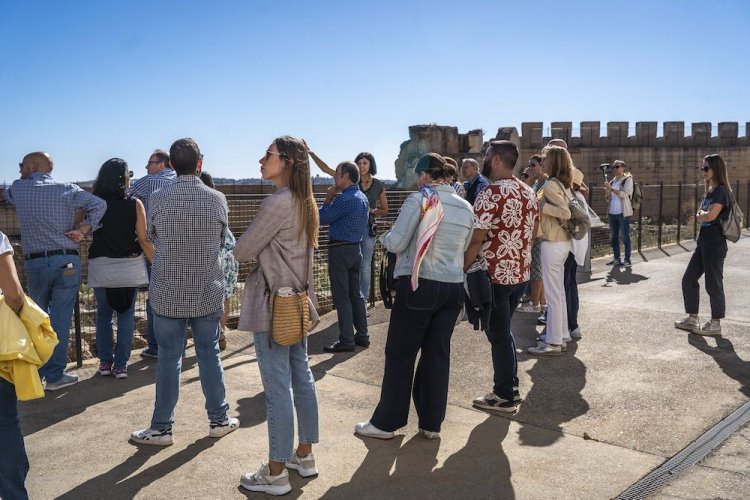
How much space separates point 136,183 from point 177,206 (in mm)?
2187

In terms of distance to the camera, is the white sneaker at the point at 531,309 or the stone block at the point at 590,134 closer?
the white sneaker at the point at 531,309

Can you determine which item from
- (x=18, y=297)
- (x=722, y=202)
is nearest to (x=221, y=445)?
(x=18, y=297)

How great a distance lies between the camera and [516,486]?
13.0ft

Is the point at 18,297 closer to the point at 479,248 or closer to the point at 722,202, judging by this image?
the point at 479,248

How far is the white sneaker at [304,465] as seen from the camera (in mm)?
4039

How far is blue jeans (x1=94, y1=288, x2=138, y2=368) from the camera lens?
5.88 m

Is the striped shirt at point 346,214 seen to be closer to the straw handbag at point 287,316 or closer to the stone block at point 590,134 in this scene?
the straw handbag at point 287,316

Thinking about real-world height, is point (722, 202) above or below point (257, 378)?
above

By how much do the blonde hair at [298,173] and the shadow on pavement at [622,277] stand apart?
7367mm

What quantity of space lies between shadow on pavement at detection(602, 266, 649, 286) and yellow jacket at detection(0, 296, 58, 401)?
8435 millimetres

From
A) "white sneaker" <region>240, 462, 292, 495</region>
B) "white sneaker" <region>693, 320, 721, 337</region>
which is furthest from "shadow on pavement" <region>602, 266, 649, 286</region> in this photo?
"white sneaker" <region>240, 462, 292, 495</region>

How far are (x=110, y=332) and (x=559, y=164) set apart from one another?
4036mm

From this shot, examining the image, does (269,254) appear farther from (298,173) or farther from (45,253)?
(45,253)

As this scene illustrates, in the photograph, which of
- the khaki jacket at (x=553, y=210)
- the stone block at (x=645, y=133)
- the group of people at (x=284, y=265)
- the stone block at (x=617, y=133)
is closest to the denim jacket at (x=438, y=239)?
the group of people at (x=284, y=265)
